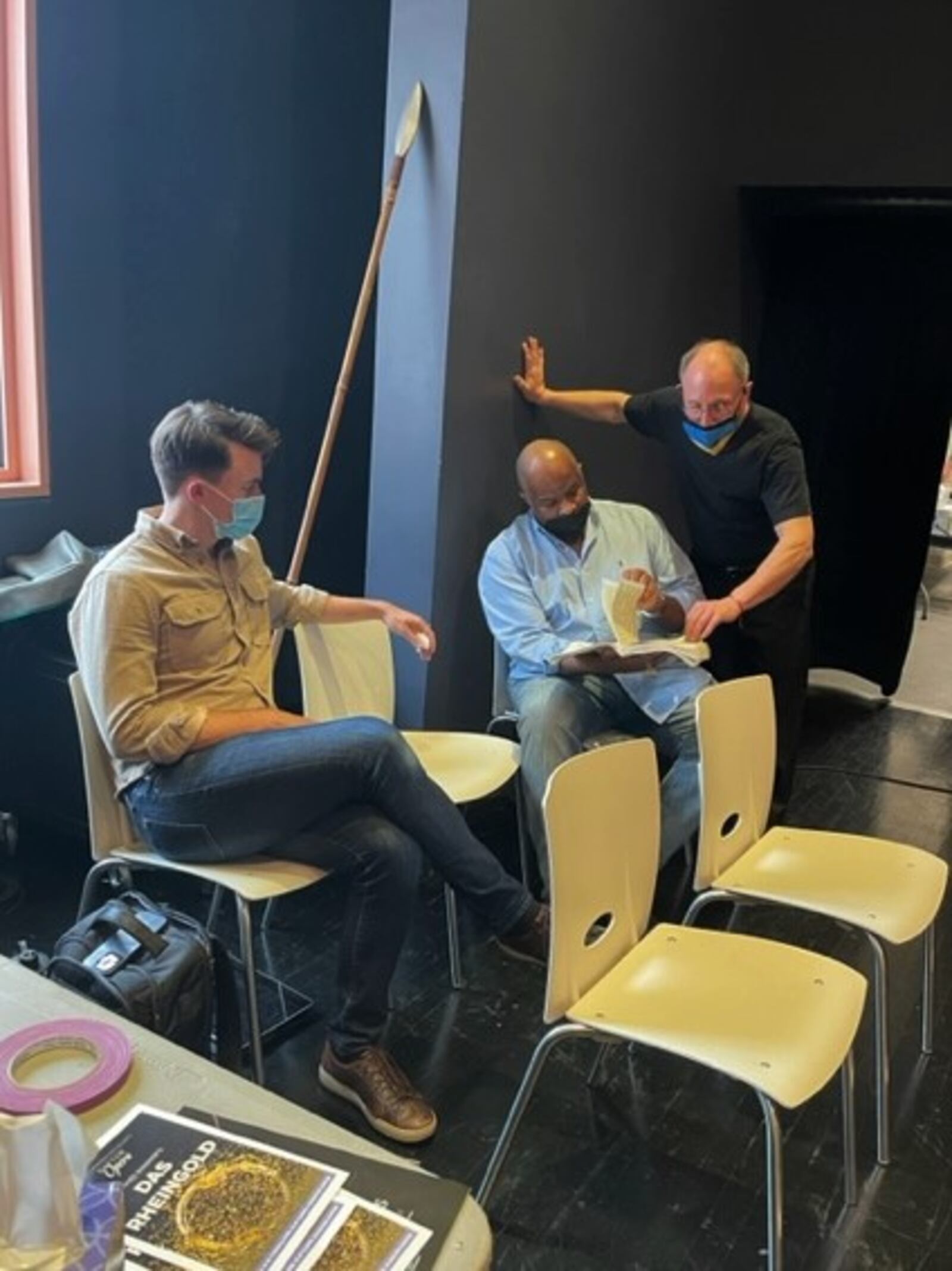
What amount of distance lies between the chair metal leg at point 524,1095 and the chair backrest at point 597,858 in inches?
1.2

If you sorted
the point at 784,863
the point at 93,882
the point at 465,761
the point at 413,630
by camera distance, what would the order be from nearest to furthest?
the point at 93,882
the point at 784,863
the point at 413,630
the point at 465,761

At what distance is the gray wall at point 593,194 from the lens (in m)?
2.63

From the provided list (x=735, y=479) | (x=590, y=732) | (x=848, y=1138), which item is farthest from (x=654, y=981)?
(x=735, y=479)

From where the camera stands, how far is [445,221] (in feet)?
8.41

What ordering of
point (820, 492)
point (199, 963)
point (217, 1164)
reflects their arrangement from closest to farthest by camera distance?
1. point (217, 1164)
2. point (199, 963)
3. point (820, 492)

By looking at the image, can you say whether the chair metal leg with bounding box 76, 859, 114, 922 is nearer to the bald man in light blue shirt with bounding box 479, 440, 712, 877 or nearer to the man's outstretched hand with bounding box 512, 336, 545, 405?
the bald man in light blue shirt with bounding box 479, 440, 712, 877

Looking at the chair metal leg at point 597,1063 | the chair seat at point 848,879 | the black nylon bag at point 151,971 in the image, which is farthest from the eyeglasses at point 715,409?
the black nylon bag at point 151,971

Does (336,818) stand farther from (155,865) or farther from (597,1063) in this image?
(597,1063)

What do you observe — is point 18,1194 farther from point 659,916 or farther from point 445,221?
point 445,221

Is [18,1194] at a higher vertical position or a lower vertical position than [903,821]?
higher

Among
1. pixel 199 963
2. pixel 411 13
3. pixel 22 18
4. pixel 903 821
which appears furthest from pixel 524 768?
pixel 22 18

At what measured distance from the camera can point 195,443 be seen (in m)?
1.93

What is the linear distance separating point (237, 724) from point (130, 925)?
39 cm

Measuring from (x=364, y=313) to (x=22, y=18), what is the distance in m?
1.02
